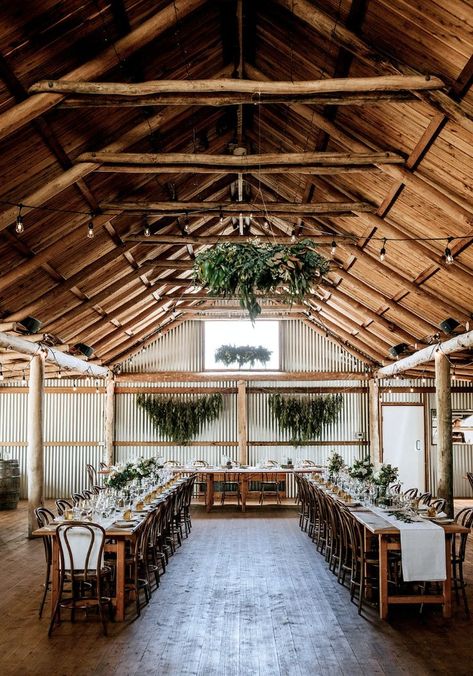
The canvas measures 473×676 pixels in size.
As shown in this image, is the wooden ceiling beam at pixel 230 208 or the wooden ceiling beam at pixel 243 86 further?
the wooden ceiling beam at pixel 230 208

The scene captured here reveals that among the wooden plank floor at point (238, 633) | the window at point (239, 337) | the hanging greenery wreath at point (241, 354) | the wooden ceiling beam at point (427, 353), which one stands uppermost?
the window at point (239, 337)

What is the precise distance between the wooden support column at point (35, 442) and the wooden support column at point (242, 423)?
6634mm

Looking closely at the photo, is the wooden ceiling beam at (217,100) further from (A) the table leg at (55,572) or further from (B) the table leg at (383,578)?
(B) the table leg at (383,578)

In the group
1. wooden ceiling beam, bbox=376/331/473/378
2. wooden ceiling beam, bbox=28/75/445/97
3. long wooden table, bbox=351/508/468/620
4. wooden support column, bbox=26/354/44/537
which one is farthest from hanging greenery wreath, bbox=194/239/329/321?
wooden support column, bbox=26/354/44/537

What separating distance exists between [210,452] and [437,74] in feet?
43.1

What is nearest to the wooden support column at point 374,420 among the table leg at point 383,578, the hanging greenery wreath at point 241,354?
the hanging greenery wreath at point 241,354

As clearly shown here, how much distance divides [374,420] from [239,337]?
4.42 meters

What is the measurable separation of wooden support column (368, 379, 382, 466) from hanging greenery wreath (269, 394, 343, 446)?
2.81 ft

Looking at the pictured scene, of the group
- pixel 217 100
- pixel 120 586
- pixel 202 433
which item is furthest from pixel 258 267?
pixel 202 433

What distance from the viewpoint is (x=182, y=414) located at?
17.7 meters

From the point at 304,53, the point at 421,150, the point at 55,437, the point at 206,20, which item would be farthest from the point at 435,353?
the point at 55,437

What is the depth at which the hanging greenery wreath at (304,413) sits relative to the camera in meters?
17.6

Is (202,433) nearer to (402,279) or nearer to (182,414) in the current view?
(182,414)

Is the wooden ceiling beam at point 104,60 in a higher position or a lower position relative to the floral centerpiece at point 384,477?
higher
